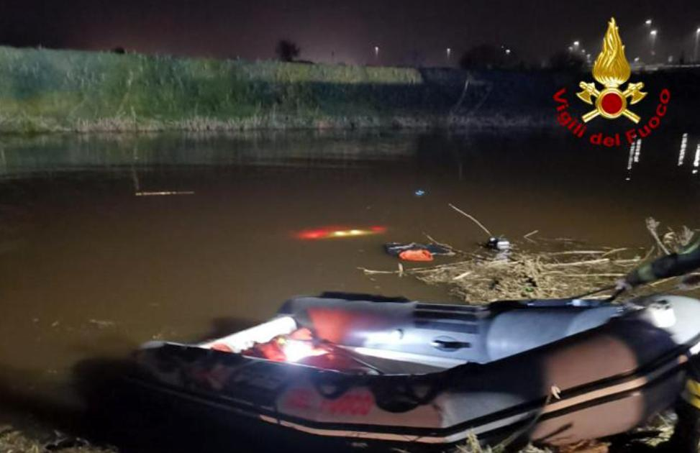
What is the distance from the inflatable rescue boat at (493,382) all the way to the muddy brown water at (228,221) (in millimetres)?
1393

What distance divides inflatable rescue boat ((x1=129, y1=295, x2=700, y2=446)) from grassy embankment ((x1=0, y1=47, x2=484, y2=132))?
22.7 metres

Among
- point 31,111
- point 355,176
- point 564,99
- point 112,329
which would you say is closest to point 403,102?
point 564,99

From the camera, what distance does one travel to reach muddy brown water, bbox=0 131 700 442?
18.1ft

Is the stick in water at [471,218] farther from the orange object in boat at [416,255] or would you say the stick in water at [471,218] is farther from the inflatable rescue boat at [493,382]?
the inflatable rescue boat at [493,382]

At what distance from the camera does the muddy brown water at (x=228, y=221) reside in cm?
552

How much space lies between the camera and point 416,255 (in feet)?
24.1

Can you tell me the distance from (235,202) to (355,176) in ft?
12.6

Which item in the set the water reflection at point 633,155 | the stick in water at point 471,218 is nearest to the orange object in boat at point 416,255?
the stick in water at point 471,218

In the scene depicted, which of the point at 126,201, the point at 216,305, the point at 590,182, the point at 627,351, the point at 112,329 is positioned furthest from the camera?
the point at 590,182

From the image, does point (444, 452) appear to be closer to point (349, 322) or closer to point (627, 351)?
point (627, 351)

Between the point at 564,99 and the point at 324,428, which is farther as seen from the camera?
the point at 564,99

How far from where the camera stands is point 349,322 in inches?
172

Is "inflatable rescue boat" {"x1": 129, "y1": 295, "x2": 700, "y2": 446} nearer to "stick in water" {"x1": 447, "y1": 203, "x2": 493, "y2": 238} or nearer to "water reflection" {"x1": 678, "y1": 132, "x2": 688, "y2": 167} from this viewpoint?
"stick in water" {"x1": 447, "y1": 203, "x2": 493, "y2": 238}

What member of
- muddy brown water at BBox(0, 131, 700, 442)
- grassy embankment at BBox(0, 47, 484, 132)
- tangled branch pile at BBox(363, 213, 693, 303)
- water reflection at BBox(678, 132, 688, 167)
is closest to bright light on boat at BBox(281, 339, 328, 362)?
muddy brown water at BBox(0, 131, 700, 442)
